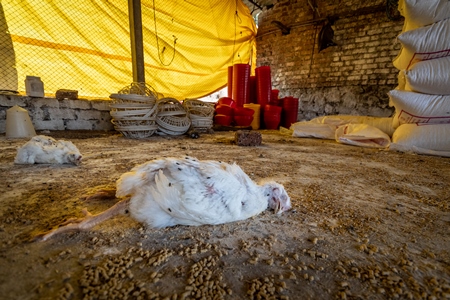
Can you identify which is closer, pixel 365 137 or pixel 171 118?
pixel 365 137

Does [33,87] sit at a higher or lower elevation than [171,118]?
higher

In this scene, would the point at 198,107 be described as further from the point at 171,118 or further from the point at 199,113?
the point at 171,118

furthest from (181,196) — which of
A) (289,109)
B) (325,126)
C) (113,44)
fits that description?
(289,109)

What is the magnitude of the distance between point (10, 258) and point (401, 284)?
1042 mm

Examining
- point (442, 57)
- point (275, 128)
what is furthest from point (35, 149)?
point (275, 128)

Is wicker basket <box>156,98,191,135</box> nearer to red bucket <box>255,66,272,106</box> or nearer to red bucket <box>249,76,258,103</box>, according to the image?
red bucket <box>255,66,272,106</box>

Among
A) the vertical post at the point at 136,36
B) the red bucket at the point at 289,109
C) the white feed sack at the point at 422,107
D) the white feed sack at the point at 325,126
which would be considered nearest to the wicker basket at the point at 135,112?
the vertical post at the point at 136,36

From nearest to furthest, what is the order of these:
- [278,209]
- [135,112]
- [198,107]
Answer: [278,209] < [135,112] < [198,107]

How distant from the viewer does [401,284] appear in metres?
0.53

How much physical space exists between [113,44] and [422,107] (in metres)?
5.19

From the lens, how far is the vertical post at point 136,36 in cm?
343

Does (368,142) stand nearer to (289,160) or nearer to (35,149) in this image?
(289,160)

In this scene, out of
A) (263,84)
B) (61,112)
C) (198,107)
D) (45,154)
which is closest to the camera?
(45,154)

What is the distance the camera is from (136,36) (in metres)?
3.49
